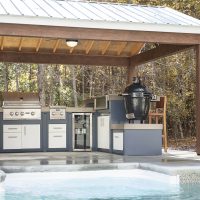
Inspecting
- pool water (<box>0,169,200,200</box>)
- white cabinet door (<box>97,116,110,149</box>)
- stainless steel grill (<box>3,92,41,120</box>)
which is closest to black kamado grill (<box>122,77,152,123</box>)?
white cabinet door (<box>97,116,110,149</box>)

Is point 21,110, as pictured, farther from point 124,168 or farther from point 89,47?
point 124,168

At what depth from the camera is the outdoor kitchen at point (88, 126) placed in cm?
1002

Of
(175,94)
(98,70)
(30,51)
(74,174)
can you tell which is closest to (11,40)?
(30,51)

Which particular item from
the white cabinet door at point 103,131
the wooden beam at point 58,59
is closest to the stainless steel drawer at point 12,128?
the white cabinet door at point 103,131

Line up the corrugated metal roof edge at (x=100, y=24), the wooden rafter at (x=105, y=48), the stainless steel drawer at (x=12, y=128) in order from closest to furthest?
1. the corrugated metal roof edge at (x=100, y=24)
2. the stainless steel drawer at (x=12, y=128)
3. the wooden rafter at (x=105, y=48)

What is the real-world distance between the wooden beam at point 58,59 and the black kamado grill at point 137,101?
2917 mm

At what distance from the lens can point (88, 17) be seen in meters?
9.27

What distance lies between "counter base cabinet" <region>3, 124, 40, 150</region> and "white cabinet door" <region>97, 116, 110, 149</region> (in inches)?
57.1

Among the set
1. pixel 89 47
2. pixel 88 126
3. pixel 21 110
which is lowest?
pixel 88 126

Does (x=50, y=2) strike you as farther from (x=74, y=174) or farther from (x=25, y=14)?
(x=74, y=174)

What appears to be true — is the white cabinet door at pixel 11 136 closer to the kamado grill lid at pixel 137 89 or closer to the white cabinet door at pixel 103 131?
the white cabinet door at pixel 103 131

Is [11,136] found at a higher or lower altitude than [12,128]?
lower

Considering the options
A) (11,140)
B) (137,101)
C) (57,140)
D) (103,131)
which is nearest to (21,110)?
(11,140)

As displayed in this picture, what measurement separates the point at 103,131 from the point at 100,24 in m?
3.11
